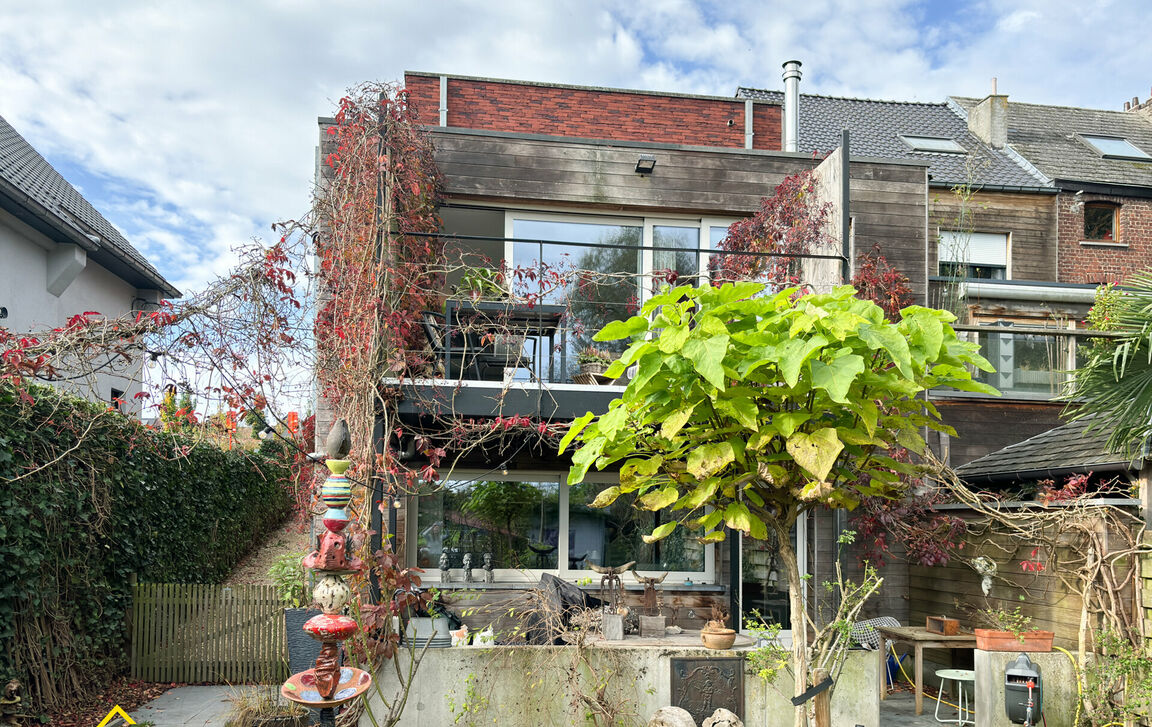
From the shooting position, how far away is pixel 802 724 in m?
3.93

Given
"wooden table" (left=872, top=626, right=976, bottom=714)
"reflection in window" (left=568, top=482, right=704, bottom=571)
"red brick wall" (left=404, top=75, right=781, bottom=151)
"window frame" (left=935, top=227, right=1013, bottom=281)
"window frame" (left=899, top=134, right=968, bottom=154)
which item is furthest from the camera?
"window frame" (left=899, top=134, right=968, bottom=154)

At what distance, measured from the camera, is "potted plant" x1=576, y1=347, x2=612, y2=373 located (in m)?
7.80

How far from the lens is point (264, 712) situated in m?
6.27

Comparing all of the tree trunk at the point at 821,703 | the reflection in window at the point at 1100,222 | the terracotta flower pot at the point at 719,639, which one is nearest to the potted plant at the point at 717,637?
the terracotta flower pot at the point at 719,639

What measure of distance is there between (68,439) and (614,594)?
4.57 metres

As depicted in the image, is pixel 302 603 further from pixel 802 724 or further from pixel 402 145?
pixel 802 724

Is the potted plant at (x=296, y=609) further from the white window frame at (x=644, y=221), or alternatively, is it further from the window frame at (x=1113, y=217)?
the window frame at (x=1113, y=217)

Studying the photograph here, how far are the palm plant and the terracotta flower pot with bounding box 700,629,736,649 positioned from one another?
311cm

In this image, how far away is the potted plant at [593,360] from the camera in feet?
25.6

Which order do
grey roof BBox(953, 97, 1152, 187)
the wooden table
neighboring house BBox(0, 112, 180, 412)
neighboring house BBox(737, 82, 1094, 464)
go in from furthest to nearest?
grey roof BBox(953, 97, 1152, 187), neighboring house BBox(0, 112, 180, 412), neighboring house BBox(737, 82, 1094, 464), the wooden table

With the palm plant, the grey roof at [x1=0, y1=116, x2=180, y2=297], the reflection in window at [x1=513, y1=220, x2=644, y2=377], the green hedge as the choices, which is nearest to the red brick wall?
the reflection in window at [x1=513, y1=220, x2=644, y2=377]

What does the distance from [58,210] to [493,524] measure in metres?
8.17

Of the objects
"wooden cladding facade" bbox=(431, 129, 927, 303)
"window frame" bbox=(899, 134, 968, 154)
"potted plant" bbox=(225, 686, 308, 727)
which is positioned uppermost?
"window frame" bbox=(899, 134, 968, 154)

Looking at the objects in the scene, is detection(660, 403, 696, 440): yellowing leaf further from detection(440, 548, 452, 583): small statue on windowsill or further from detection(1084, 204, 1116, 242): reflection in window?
detection(1084, 204, 1116, 242): reflection in window
